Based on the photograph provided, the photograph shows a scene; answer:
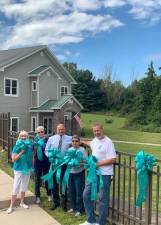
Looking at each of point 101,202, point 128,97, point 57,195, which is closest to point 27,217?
point 57,195

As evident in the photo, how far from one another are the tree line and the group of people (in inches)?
1441

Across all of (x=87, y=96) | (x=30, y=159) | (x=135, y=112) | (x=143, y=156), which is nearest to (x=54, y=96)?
(x=135, y=112)

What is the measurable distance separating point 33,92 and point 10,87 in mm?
2216

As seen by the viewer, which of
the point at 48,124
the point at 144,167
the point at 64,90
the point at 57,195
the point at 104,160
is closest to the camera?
the point at 144,167

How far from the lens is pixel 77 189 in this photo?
22.0 ft

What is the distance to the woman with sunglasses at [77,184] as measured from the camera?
6.60 meters

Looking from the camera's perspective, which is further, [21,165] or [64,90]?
[64,90]

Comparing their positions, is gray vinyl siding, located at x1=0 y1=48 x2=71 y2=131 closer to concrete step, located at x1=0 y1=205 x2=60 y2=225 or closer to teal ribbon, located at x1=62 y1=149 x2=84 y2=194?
concrete step, located at x1=0 y1=205 x2=60 y2=225

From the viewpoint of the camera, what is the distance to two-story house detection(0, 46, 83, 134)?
3041cm

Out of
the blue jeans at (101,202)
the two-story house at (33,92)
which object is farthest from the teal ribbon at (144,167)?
the two-story house at (33,92)

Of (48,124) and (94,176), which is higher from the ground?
(94,176)

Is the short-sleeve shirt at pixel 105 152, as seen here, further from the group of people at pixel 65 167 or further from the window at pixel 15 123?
the window at pixel 15 123

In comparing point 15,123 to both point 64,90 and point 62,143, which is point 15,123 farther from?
point 62,143

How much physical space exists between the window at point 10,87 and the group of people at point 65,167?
2312cm
